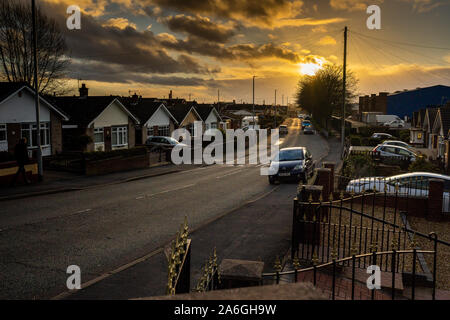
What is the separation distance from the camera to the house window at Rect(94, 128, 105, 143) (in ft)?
116

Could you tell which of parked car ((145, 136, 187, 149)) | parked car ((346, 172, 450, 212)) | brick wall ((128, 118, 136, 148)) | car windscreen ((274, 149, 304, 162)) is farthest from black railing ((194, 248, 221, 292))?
→ brick wall ((128, 118, 136, 148))

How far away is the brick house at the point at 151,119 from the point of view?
4359 centimetres

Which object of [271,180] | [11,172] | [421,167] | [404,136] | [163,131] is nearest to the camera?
[11,172]

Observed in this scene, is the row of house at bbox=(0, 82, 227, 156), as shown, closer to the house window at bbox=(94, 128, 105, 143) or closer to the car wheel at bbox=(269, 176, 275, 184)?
the house window at bbox=(94, 128, 105, 143)

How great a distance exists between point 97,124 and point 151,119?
9.71 metres

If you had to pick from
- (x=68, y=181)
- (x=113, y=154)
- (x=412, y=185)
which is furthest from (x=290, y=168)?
(x=113, y=154)

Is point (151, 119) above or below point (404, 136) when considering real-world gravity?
above

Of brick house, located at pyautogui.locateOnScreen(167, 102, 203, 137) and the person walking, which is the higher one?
brick house, located at pyautogui.locateOnScreen(167, 102, 203, 137)

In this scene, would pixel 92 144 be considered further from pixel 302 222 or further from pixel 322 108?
pixel 322 108

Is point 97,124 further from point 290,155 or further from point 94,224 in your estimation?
point 94,224

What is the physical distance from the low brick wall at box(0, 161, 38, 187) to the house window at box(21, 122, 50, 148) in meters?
8.26

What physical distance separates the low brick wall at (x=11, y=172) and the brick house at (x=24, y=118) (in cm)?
686

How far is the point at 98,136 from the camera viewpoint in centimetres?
3584

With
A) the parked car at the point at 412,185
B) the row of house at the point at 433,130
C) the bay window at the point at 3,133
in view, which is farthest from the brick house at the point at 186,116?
the parked car at the point at 412,185
